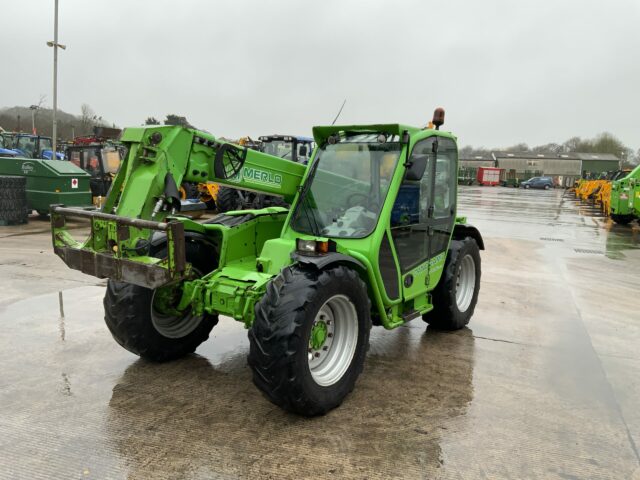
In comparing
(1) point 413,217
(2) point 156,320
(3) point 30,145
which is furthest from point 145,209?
(3) point 30,145

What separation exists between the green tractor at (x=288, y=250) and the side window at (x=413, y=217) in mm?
19

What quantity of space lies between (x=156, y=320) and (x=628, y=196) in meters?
17.1

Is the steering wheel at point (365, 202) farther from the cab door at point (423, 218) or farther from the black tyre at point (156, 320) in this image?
the black tyre at point (156, 320)

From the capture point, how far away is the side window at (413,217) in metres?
4.36

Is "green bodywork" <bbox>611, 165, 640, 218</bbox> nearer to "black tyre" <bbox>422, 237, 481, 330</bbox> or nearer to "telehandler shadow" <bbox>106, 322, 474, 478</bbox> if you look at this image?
"black tyre" <bbox>422, 237, 481, 330</bbox>

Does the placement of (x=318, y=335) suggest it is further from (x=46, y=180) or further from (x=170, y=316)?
(x=46, y=180)

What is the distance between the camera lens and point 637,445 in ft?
11.1

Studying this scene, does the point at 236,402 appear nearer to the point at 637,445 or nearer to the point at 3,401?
the point at 3,401

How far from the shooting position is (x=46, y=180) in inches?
541

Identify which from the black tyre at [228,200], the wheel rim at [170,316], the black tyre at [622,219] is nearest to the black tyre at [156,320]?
the wheel rim at [170,316]

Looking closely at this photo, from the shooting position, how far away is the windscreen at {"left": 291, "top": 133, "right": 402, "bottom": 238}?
4.25m

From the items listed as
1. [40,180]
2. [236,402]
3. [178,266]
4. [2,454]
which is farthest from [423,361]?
[40,180]

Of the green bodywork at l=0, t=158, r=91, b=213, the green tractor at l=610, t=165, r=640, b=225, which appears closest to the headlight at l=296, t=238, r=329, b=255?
the green bodywork at l=0, t=158, r=91, b=213

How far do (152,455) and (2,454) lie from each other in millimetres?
911
